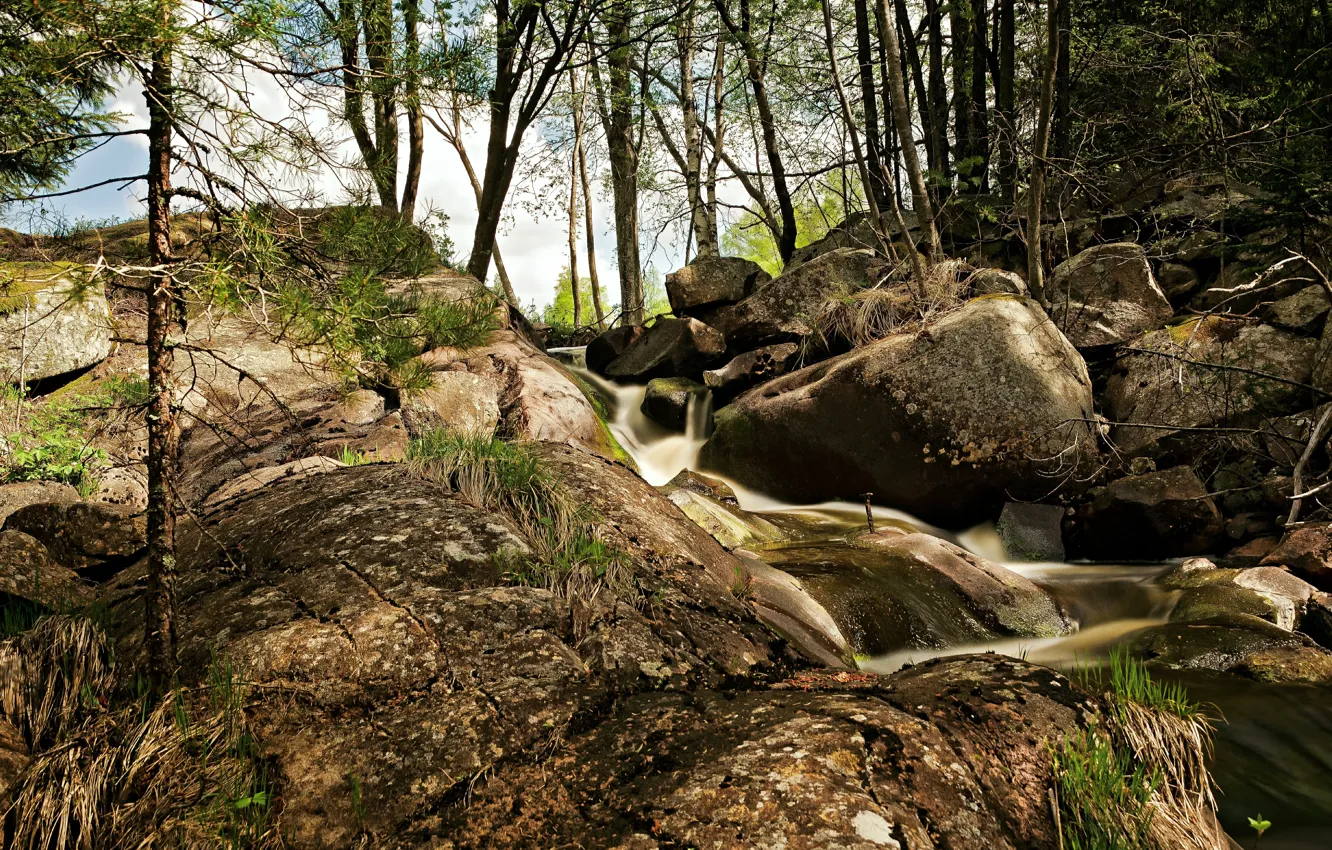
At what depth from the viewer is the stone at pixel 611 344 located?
52.1ft

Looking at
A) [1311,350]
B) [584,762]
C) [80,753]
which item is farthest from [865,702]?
[1311,350]

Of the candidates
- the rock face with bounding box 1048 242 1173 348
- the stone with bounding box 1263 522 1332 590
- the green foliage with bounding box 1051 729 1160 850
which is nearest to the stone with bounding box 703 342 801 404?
the rock face with bounding box 1048 242 1173 348

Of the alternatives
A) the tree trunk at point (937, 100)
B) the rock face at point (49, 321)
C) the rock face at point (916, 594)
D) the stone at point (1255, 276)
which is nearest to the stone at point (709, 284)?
the tree trunk at point (937, 100)

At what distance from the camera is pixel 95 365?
9.30 metres

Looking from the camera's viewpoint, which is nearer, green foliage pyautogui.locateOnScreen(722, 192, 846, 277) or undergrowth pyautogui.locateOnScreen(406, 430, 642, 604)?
undergrowth pyautogui.locateOnScreen(406, 430, 642, 604)

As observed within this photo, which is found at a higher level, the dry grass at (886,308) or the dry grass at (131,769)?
the dry grass at (886,308)

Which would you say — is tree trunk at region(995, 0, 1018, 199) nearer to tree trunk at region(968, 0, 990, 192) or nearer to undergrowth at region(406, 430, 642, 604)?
tree trunk at region(968, 0, 990, 192)

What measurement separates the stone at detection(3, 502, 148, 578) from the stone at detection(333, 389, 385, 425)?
10.6ft

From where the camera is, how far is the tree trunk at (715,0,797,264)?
1467 cm

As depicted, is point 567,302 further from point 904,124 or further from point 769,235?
point 904,124

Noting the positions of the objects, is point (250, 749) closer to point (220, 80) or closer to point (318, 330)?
point (318, 330)

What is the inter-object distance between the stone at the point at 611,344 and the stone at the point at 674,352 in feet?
1.84

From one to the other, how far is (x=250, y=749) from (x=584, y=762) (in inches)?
48.7

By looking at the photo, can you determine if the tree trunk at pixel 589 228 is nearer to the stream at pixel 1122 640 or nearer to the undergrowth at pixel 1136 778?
the stream at pixel 1122 640
